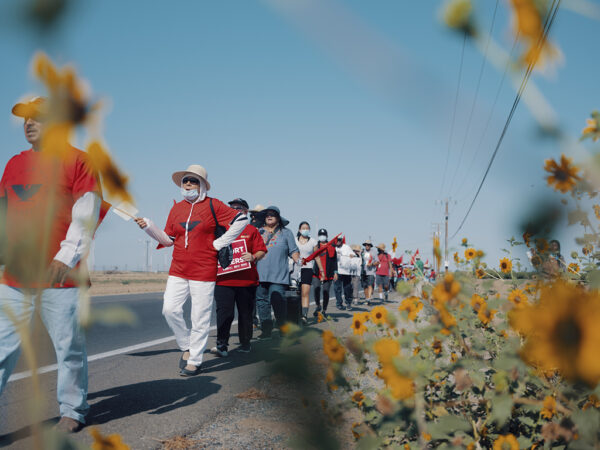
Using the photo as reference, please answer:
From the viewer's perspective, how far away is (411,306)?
1458 millimetres

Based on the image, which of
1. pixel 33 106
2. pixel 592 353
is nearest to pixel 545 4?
pixel 592 353

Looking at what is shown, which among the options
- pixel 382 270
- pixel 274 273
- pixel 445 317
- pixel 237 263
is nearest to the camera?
pixel 445 317

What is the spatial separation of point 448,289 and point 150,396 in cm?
351

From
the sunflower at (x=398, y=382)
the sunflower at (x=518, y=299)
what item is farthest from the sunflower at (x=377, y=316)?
the sunflower at (x=398, y=382)

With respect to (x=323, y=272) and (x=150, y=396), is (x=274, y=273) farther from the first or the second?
(x=323, y=272)

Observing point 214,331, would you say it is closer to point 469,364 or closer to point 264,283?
point 264,283

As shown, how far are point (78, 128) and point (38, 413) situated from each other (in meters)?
0.18

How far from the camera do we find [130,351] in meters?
6.08

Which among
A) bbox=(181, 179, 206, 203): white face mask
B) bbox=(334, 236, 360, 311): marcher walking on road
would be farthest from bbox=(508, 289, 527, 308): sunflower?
bbox=(334, 236, 360, 311): marcher walking on road

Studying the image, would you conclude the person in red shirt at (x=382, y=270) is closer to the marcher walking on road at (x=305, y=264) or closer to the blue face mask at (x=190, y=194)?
the marcher walking on road at (x=305, y=264)

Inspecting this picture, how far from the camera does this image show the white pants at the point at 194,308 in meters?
4.66

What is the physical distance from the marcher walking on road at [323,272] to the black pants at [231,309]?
11.9 ft

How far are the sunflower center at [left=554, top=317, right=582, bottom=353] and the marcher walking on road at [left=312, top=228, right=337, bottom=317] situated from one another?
29.8 feet

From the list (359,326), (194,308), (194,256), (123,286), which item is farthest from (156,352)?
(123,286)
